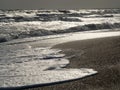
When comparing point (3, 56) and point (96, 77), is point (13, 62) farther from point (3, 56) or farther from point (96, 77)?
point (96, 77)

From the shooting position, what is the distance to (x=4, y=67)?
6.05 m

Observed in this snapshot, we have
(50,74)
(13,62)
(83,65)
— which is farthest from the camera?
(13,62)

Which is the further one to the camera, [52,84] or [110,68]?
[110,68]

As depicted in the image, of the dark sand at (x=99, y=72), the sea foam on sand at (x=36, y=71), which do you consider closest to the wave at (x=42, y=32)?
the sea foam on sand at (x=36, y=71)

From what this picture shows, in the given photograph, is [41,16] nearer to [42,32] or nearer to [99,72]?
[42,32]

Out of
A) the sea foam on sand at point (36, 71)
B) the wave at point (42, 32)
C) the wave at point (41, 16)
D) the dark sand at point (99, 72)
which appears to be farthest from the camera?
A: the wave at point (41, 16)

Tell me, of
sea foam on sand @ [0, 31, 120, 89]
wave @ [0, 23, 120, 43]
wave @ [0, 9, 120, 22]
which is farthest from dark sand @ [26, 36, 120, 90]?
wave @ [0, 9, 120, 22]

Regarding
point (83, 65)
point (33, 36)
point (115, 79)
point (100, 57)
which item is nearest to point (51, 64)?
point (83, 65)

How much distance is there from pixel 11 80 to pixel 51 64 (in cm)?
146

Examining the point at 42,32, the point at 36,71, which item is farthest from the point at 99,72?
the point at 42,32

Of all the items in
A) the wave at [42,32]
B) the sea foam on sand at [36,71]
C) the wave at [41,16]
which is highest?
the sea foam on sand at [36,71]

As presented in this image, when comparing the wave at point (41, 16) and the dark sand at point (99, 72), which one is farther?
the wave at point (41, 16)

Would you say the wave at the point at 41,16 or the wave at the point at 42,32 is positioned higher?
the wave at the point at 42,32

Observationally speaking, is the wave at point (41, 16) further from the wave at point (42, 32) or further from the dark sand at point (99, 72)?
the dark sand at point (99, 72)
